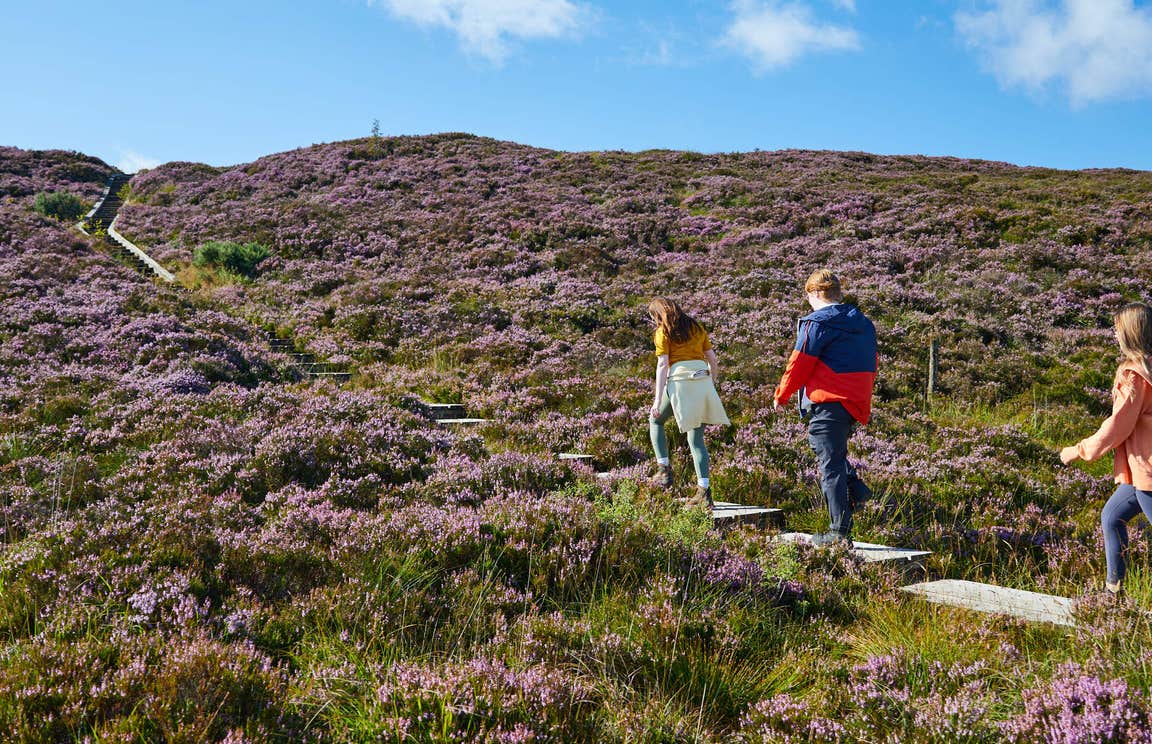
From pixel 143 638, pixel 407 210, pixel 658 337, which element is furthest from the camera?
pixel 407 210

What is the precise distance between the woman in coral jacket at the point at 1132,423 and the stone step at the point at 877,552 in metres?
1.30

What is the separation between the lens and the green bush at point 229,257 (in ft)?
72.4

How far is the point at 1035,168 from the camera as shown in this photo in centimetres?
3709

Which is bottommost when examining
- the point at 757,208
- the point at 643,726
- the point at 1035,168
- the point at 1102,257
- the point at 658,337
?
the point at 643,726

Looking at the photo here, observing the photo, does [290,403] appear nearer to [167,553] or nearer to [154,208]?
[167,553]

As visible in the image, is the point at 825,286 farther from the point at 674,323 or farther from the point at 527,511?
the point at 527,511

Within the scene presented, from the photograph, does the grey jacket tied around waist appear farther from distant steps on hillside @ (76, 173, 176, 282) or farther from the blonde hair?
distant steps on hillside @ (76, 173, 176, 282)

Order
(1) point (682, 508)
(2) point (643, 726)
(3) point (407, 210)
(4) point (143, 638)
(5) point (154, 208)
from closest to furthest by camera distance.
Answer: (2) point (643, 726)
(4) point (143, 638)
(1) point (682, 508)
(3) point (407, 210)
(5) point (154, 208)

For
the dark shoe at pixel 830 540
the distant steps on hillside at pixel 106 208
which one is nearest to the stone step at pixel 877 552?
the dark shoe at pixel 830 540

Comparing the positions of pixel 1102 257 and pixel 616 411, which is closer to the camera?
pixel 616 411

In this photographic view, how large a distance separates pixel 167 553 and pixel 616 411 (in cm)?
637

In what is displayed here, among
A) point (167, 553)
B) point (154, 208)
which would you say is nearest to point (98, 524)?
point (167, 553)

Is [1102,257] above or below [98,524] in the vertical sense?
above

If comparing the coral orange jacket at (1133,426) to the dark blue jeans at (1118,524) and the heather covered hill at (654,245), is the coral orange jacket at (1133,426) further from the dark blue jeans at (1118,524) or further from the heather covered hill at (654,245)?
the heather covered hill at (654,245)
